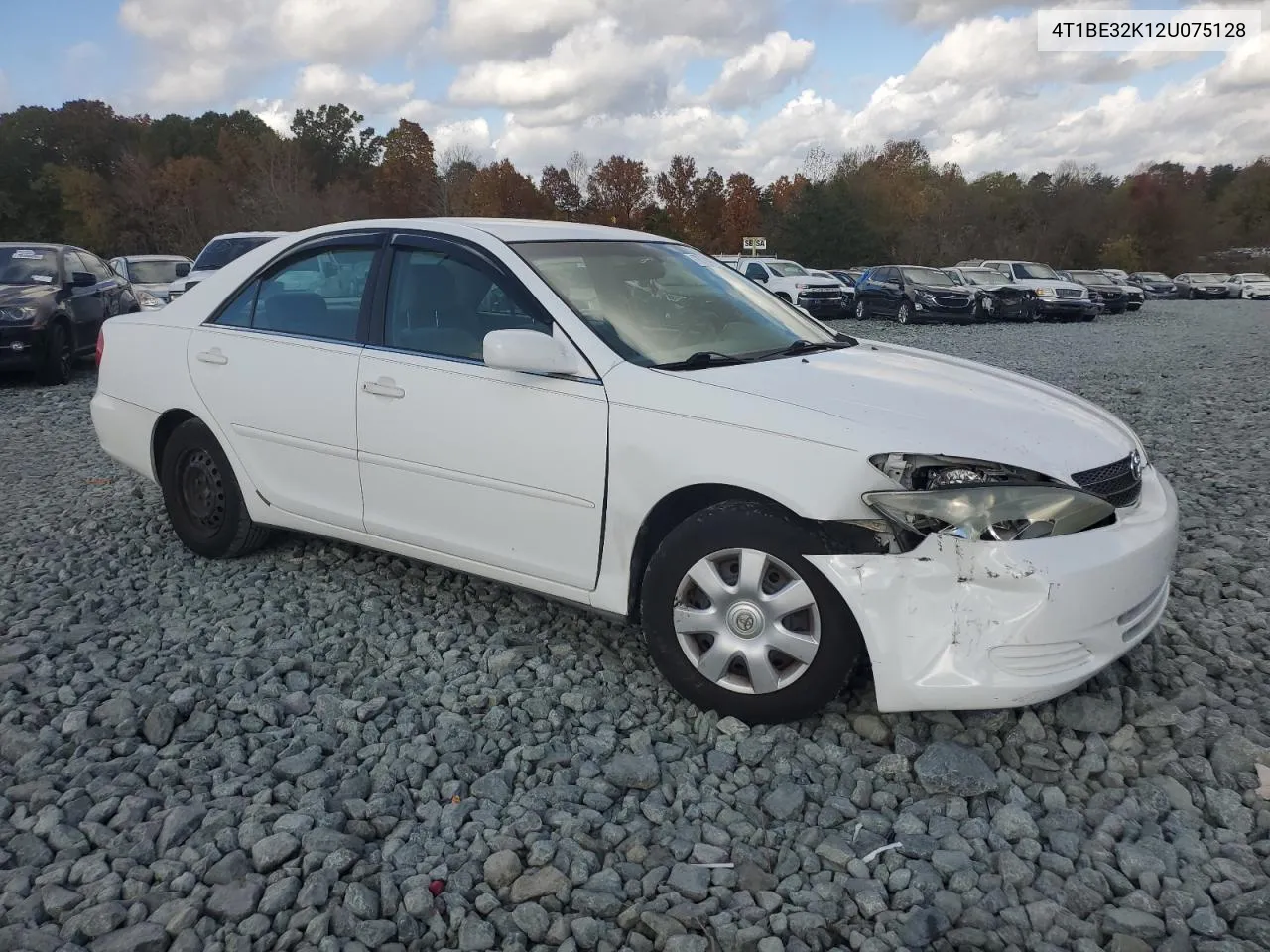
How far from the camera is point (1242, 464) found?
6707 millimetres

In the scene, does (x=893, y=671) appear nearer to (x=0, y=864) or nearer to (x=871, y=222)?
(x=0, y=864)

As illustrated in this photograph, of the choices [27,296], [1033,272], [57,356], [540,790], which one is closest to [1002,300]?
[1033,272]

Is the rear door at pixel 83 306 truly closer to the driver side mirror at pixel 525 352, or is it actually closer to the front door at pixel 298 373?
the front door at pixel 298 373

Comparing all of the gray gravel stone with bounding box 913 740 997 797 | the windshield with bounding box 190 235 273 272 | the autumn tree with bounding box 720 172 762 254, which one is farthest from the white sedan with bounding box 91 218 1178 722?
the autumn tree with bounding box 720 172 762 254

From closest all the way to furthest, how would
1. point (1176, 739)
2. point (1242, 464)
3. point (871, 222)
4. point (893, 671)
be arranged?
point (893, 671) < point (1176, 739) < point (1242, 464) < point (871, 222)

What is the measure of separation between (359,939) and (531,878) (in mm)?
425

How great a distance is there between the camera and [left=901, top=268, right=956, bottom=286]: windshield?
23.9 m

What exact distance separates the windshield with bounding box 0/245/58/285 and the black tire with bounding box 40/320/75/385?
0.62 metres

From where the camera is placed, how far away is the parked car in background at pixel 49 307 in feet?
33.9

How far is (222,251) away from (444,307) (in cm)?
1176

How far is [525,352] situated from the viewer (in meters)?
3.18

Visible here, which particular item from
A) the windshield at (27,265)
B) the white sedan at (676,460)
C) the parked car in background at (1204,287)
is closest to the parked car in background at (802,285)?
the windshield at (27,265)

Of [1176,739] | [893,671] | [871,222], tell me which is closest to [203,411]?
[893,671]

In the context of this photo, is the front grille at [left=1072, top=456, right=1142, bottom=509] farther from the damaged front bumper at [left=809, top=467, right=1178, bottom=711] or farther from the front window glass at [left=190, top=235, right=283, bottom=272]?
the front window glass at [left=190, top=235, right=283, bottom=272]
